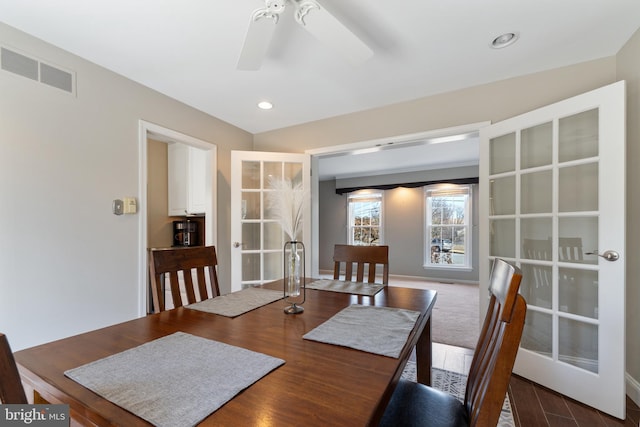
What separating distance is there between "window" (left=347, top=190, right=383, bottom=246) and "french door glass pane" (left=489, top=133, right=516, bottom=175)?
14.0 feet

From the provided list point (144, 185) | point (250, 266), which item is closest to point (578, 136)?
point (250, 266)

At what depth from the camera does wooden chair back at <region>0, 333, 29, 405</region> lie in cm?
41

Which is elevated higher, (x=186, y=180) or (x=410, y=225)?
(x=186, y=180)

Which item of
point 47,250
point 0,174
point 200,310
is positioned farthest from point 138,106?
point 200,310

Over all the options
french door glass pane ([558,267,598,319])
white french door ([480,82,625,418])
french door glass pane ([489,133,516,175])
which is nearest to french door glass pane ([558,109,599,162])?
white french door ([480,82,625,418])

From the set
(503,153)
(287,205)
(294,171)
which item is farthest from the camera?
(294,171)

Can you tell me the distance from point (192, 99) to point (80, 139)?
1012mm

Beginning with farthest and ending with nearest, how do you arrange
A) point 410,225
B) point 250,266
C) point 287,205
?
1. point 410,225
2. point 250,266
3. point 287,205

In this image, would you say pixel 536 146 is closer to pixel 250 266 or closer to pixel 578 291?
pixel 578 291

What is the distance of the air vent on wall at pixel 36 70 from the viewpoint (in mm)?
1708

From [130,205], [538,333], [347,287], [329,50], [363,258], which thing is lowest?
[538,333]

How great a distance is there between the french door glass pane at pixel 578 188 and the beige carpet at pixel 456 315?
1.54 metres

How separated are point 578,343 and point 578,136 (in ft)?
4.52

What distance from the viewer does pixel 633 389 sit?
5.89 feet
